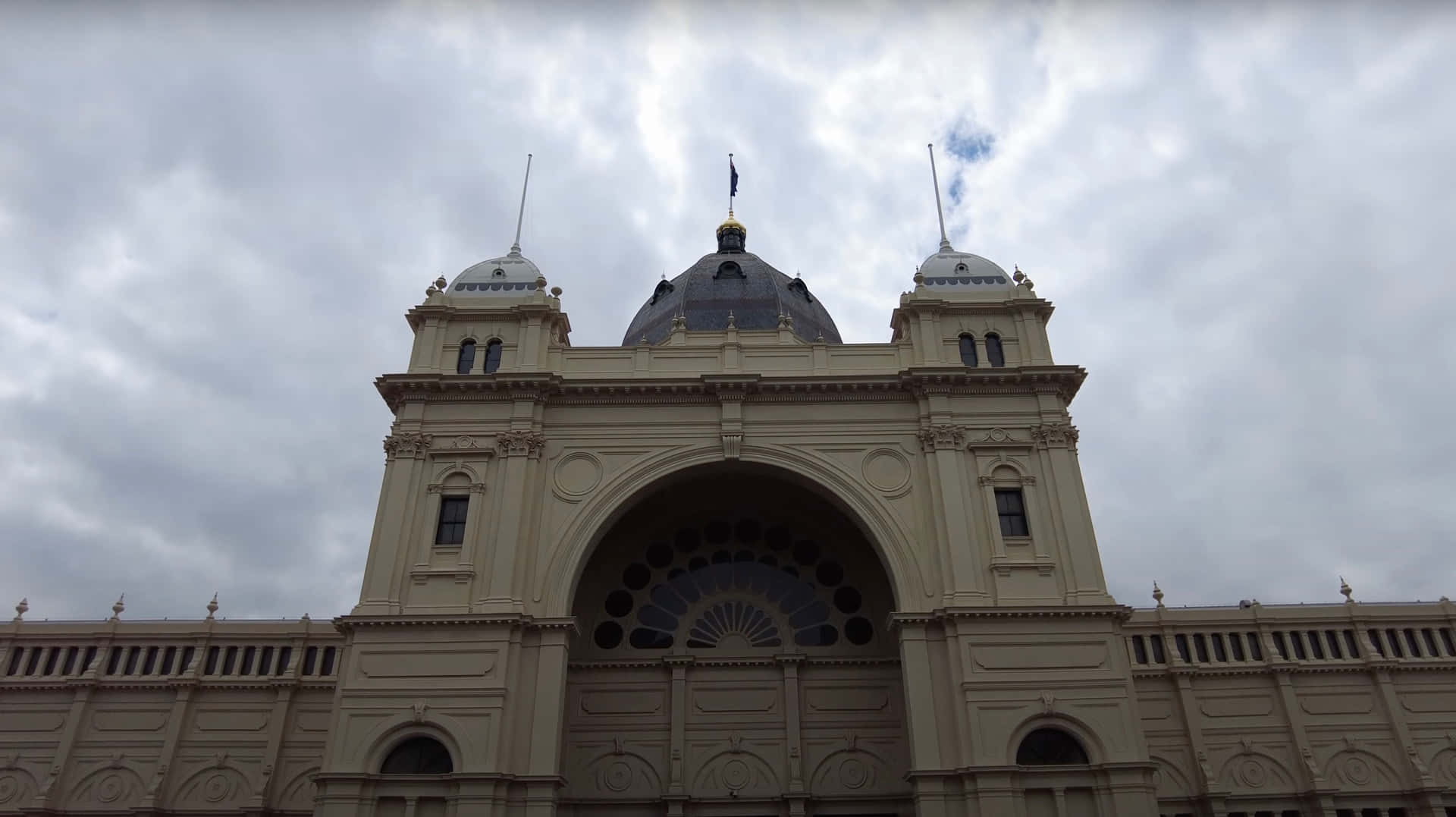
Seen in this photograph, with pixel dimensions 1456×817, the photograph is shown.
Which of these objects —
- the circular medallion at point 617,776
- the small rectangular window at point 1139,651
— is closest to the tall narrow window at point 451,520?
the circular medallion at point 617,776

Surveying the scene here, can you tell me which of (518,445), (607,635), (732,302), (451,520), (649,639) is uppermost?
(732,302)

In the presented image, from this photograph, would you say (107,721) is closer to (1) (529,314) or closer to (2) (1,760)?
(2) (1,760)

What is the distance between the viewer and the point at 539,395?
30016 millimetres

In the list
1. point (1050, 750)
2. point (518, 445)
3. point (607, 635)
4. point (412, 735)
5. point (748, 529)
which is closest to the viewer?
point (1050, 750)

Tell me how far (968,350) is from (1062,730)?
12.8 metres

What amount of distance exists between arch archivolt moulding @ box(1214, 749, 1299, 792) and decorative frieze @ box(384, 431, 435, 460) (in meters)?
31.0

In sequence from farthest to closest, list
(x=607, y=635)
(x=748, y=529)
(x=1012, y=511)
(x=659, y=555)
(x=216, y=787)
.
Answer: (x=216, y=787), (x=748, y=529), (x=659, y=555), (x=607, y=635), (x=1012, y=511)

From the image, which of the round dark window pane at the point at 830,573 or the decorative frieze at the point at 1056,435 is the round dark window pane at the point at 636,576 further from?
the decorative frieze at the point at 1056,435

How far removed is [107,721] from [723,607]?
24.7 metres

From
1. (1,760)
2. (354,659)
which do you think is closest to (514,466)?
(354,659)

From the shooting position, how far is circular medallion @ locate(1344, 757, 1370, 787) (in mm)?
33375

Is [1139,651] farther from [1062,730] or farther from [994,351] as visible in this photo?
[994,351]

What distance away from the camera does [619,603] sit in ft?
107

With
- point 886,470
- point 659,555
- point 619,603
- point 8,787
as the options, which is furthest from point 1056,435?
point 8,787
